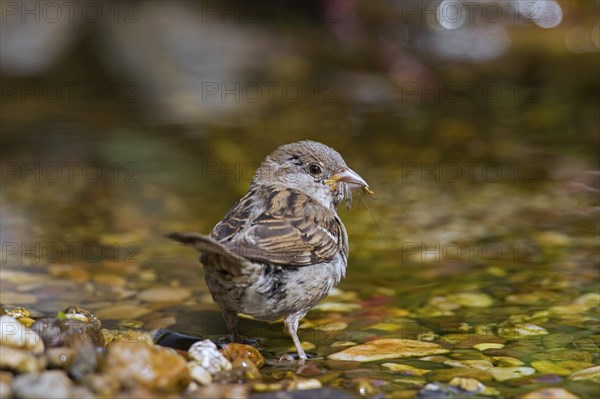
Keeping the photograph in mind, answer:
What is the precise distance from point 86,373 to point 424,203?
177 inches

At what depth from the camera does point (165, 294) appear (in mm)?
5699

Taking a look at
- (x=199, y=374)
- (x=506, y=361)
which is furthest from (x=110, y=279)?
(x=506, y=361)

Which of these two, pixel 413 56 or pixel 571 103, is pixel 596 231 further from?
pixel 413 56

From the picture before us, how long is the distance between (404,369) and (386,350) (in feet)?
1.15

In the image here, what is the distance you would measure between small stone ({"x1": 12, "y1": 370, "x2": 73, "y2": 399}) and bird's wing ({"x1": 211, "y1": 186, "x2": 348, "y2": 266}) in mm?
1215

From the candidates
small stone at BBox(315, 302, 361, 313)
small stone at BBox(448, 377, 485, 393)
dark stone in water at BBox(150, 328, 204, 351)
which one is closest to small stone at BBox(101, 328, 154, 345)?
dark stone in water at BBox(150, 328, 204, 351)

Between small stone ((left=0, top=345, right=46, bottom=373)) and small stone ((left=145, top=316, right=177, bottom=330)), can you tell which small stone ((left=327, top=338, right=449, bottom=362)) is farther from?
small stone ((left=0, top=345, right=46, bottom=373))

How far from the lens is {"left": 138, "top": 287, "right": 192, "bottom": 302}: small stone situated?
5.61 meters

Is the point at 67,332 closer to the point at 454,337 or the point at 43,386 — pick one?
the point at 43,386

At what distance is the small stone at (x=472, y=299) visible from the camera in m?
5.47

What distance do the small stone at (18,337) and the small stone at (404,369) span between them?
5.53 ft

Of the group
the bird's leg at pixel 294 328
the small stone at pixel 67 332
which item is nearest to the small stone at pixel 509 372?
the bird's leg at pixel 294 328

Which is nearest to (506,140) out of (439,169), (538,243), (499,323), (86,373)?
(439,169)

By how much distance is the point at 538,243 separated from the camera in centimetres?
657
